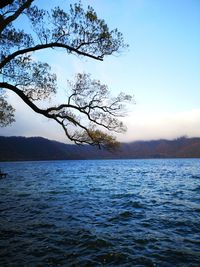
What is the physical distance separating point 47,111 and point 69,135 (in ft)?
8.98

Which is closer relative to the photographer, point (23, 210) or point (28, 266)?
point (28, 266)

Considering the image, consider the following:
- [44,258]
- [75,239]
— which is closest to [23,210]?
[75,239]

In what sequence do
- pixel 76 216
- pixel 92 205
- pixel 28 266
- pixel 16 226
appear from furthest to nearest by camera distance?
pixel 92 205 → pixel 76 216 → pixel 16 226 → pixel 28 266

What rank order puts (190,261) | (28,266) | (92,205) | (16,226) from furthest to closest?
(92,205) < (16,226) < (190,261) < (28,266)

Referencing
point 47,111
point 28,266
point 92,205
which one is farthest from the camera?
point 92,205

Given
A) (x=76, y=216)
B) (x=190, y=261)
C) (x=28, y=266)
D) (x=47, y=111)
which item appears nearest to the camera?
(x=28, y=266)

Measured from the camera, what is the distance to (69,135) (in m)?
16.7

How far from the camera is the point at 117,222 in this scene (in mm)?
14828

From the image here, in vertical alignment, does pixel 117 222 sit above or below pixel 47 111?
below

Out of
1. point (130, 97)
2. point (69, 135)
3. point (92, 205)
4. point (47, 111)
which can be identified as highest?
point (130, 97)

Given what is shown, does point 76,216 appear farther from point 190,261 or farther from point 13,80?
point 13,80

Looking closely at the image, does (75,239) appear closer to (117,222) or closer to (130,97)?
(117,222)

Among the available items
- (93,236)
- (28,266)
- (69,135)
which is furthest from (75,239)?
(69,135)

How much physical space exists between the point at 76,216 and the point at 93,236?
4.55m
